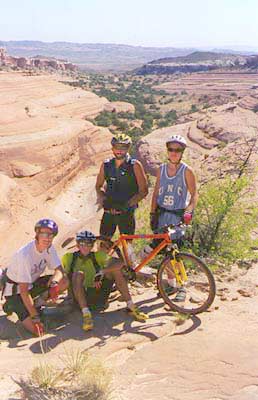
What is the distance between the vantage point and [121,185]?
550 cm

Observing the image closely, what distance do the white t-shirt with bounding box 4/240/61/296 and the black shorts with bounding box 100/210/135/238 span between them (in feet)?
2.92

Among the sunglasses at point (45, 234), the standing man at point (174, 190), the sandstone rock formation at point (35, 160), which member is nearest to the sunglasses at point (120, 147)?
the standing man at point (174, 190)

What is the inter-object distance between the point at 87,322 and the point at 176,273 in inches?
40.7

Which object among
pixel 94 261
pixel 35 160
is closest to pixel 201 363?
pixel 94 261

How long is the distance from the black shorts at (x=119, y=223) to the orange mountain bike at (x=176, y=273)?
0.22m

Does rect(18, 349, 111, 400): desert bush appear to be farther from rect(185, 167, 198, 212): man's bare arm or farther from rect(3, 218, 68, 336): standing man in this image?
rect(185, 167, 198, 212): man's bare arm

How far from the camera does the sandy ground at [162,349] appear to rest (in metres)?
3.76

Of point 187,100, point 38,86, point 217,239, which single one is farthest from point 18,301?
point 187,100

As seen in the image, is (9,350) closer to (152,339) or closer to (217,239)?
(152,339)

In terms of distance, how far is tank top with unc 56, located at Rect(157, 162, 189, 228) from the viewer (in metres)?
5.18

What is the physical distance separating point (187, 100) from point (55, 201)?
43.8m

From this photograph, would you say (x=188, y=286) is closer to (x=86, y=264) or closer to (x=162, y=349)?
(x=86, y=264)

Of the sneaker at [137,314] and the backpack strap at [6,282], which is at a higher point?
the backpack strap at [6,282]

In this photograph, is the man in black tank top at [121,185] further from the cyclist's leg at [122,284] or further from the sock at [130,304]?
the sock at [130,304]
